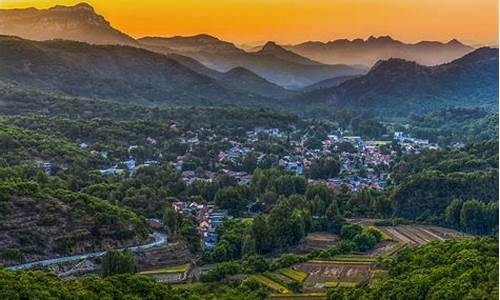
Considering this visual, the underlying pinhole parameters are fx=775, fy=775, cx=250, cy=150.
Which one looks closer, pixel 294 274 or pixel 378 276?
pixel 378 276

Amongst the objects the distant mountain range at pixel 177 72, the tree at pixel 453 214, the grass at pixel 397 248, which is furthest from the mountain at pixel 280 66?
the grass at pixel 397 248

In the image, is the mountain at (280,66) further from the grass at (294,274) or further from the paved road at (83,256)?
the grass at (294,274)

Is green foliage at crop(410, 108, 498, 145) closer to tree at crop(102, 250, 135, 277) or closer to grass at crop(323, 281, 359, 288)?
grass at crop(323, 281, 359, 288)

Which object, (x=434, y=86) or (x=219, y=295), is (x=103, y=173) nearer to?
(x=219, y=295)

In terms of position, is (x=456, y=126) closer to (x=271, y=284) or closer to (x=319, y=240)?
(x=319, y=240)

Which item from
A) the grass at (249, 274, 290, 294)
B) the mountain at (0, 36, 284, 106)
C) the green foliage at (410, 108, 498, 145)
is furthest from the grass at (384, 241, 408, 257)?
the mountain at (0, 36, 284, 106)

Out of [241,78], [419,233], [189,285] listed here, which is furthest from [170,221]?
[241,78]

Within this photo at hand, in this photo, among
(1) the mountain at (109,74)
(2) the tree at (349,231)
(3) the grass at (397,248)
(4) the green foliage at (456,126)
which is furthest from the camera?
(1) the mountain at (109,74)
